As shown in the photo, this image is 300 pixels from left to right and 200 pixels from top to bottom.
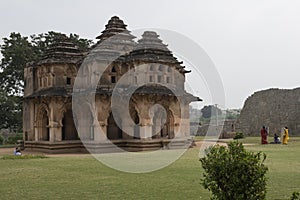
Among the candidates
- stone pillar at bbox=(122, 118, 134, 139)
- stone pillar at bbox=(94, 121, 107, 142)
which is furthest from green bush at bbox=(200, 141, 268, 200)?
stone pillar at bbox=(122, 118, 134, 139)

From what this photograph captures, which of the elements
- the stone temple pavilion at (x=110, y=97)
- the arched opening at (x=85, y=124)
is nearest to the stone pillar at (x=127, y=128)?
the stone temple pavilion at (x=110, y=97)

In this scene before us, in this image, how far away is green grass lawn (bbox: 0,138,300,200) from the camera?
27.0 ft

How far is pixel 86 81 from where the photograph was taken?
22.7m

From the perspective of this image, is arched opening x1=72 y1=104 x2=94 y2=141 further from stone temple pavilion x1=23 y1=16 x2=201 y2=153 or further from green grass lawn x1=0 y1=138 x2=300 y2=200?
green grass lawn x1=0 y1=138 x2=300 y2=200

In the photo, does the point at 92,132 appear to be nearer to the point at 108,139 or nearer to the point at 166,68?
the point at 108,139

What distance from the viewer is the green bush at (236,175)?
5.57 meters

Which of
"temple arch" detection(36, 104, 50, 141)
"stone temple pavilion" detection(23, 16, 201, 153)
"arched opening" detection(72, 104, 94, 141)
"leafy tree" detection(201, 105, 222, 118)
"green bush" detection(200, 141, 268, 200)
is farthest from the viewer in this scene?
"leafy tree" detection(201, 105, 222, 118)

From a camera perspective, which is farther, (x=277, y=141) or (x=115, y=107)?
(x=277, y=141)

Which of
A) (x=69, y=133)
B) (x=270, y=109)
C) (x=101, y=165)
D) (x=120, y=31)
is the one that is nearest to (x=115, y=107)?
(x=69, y=133)

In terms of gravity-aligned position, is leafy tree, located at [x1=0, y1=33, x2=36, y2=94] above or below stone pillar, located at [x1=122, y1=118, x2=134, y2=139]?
above

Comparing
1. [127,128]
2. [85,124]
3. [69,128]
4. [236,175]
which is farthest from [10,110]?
[236,175]

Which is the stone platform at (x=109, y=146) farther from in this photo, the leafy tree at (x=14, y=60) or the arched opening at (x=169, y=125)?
the leafy tree at (x=14, y=60)

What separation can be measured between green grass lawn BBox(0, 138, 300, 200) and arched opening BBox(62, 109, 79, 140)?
9.94 m

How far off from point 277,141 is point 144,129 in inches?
361
